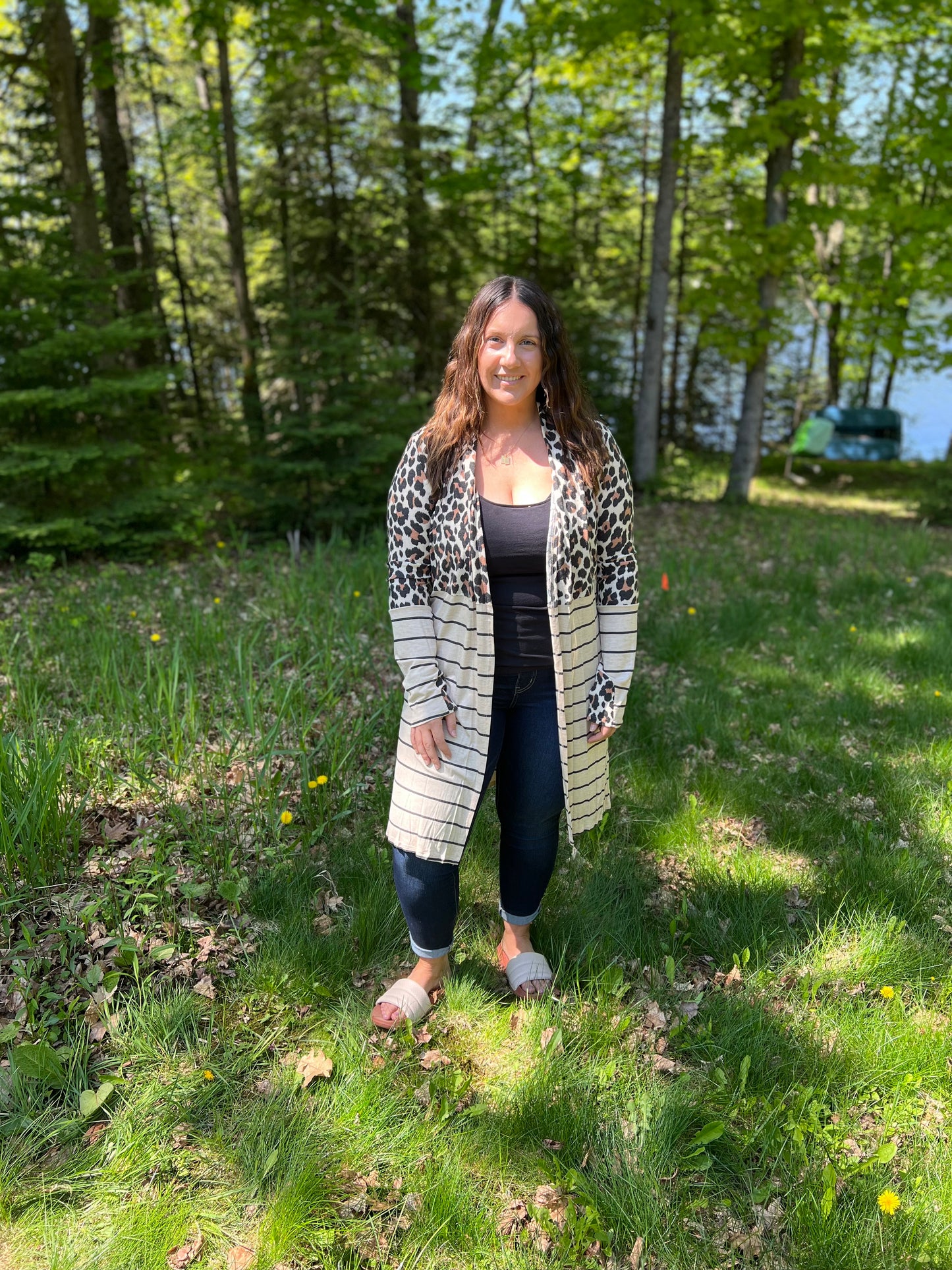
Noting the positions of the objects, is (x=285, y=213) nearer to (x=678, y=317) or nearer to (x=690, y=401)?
(x=678, y=317)

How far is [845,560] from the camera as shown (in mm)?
7395

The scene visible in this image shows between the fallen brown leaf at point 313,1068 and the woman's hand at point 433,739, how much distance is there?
871 millimetres

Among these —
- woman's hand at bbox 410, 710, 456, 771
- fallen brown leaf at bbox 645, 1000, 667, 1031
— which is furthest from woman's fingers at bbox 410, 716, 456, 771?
fallen brown leaf at bbox 645, 1000, 667, 1031

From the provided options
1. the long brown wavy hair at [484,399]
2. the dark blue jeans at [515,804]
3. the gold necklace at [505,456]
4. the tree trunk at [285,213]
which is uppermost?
the tree trunk at [285,213]

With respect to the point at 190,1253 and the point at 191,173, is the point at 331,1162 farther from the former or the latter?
the point at 191,173

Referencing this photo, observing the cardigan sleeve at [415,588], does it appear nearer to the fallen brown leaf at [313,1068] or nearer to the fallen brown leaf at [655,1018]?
the fallen brown leaf at [313,1068]

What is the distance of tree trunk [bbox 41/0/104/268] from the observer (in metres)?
7.37

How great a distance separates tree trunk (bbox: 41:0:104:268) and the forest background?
0.11 feet

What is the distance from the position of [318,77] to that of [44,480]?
7259 mm

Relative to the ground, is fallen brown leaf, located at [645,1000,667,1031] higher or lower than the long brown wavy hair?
lower

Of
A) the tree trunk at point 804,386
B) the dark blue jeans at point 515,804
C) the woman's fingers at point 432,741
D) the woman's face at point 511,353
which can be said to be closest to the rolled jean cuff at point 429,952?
the dark blue jeans at point 515,804

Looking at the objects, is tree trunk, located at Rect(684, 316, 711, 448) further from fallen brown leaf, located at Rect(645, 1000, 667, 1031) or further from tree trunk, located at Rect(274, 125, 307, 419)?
fallen brown leaf, located at Rect(645, 1000, 667, 1031)

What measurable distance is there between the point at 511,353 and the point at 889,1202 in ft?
7.24

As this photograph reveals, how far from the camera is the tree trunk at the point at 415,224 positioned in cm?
1141
